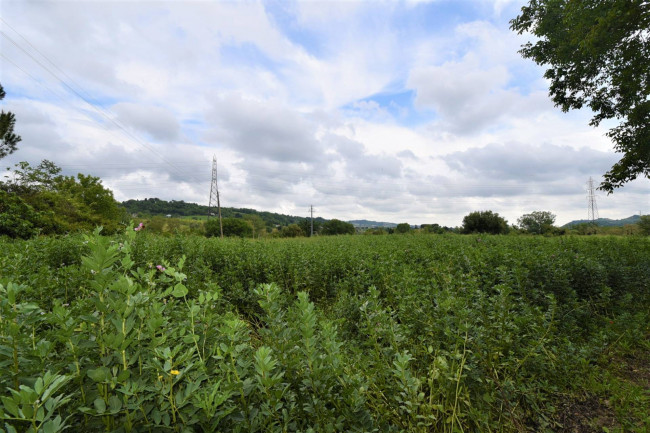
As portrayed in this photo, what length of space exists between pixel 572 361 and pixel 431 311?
135cm

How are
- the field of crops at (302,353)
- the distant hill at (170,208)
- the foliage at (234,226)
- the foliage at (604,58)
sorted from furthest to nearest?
the distant hill at (170,208) → the foliage at (234,226) → the foliage at (604,58) → the field of crops at (302,353)

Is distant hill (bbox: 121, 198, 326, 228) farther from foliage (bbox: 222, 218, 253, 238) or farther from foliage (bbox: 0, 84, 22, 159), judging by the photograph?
foliage (bbox: 0, 84, 22, 159)

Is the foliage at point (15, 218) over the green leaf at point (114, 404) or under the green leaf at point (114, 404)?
over

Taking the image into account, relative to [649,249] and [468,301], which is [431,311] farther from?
[649,249]

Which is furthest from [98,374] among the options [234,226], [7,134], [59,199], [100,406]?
[234,226]

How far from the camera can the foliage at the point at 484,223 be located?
3069 centimetres

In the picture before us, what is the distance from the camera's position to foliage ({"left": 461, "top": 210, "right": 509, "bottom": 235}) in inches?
1208

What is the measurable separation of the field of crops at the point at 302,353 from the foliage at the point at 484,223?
28038 millimetres

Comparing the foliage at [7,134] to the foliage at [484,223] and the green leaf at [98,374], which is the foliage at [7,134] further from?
the foliage at [484,223]

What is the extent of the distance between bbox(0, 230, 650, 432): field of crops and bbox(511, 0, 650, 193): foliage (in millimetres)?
5733

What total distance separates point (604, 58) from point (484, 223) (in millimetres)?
24335

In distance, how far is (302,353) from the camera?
1.79 m

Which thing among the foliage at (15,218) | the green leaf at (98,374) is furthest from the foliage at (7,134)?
the green leaf at (98,374)

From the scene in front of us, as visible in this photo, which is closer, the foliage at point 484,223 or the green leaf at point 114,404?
the green leaf at point 114,404
